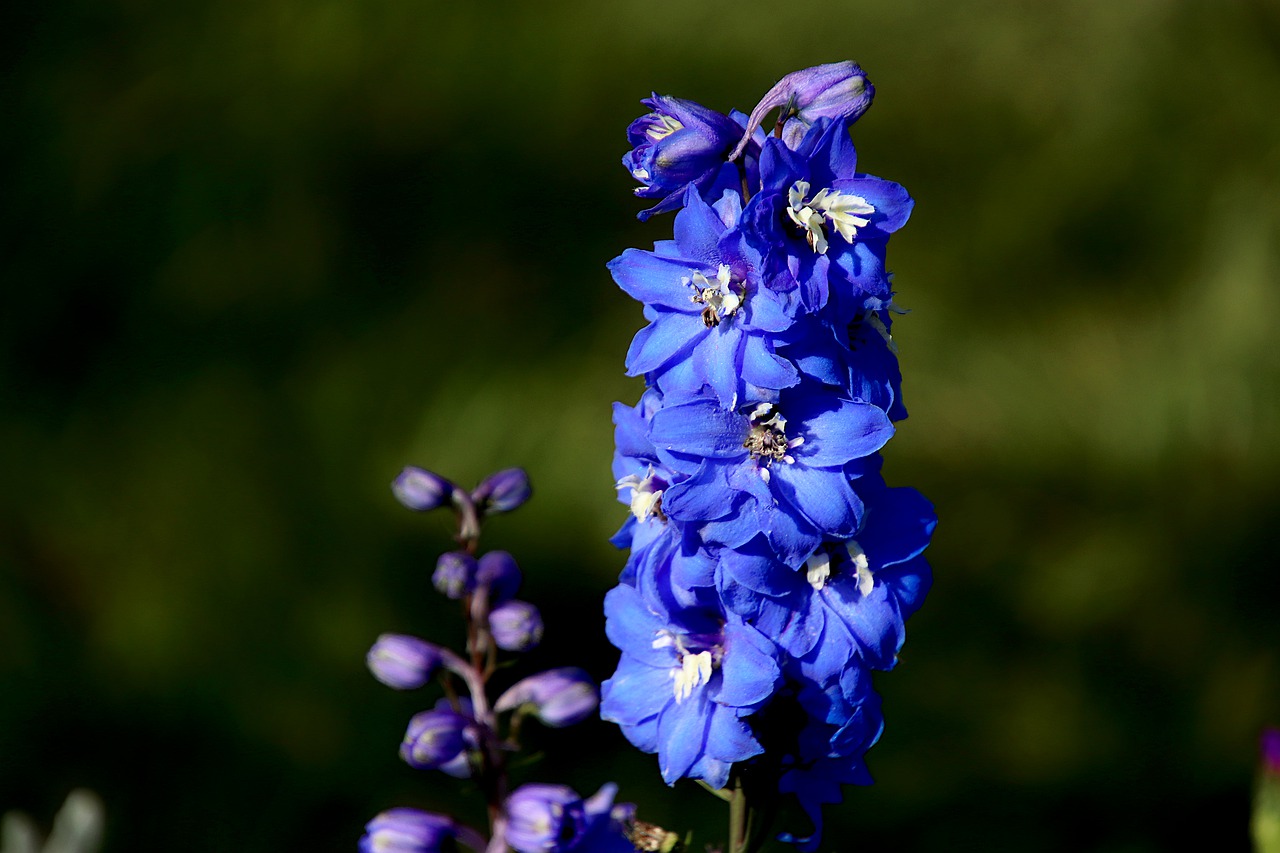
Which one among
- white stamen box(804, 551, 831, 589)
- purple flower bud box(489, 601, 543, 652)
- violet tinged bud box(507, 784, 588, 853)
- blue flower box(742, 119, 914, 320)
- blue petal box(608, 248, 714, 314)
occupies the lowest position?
violet tinged bud box(507, 784, 588, 853)

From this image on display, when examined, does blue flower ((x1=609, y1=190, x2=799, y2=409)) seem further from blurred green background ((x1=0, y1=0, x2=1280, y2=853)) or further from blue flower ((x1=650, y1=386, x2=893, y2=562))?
blurred green background ((x1=0, y1=0, x2=1280, y2=853))

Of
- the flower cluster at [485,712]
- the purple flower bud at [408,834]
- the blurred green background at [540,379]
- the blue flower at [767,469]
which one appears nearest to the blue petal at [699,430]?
the blue flower at [767,469]

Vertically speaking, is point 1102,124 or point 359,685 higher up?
point 1102,124

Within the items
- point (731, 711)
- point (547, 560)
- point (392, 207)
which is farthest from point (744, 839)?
point (392, 207)

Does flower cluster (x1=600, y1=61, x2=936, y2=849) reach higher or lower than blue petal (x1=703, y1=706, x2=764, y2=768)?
higher

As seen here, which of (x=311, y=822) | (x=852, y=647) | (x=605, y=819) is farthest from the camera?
(x=311, y=822)

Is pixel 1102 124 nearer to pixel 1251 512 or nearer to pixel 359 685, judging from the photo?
pixel 1251 512

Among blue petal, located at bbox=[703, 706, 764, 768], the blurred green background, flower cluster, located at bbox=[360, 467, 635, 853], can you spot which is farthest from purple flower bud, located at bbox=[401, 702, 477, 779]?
the blurred green background
